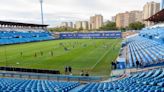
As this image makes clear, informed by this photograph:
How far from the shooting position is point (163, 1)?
196 feet

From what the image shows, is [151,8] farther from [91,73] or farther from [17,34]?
[91,73]

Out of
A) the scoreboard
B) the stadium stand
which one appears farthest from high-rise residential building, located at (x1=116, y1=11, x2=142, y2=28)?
the stadium stand

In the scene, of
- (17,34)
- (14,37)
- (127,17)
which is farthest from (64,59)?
(127,17)

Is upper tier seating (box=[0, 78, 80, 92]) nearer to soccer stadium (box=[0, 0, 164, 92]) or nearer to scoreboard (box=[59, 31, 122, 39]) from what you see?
soccer stadium (box=[0, 0, 164, 92])

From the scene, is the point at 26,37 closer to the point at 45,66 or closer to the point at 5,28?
the point at 5,28

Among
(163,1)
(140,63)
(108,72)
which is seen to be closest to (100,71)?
(108,72)

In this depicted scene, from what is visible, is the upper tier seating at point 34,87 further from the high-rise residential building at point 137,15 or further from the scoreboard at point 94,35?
the high-rise residential building at point 137,15

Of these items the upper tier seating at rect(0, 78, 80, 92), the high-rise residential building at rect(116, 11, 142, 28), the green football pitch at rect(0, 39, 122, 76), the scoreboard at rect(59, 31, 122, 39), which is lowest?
the green football pitch at rect(0, 39, 122, 76)

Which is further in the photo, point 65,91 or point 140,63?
point 140,63

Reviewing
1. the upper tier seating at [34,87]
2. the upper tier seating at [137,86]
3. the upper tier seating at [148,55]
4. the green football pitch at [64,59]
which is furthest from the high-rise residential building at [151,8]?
the upper tier seating at [34,87]

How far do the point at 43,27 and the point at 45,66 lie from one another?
83.5 metres

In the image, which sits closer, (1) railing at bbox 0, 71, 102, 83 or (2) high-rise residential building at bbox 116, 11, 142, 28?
(1) railing at bbox 0, 71, 102, 83

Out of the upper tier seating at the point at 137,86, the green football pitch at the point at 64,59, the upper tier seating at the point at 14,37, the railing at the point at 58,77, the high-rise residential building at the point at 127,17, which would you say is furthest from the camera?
the high-rise residential building at the point at 127,17

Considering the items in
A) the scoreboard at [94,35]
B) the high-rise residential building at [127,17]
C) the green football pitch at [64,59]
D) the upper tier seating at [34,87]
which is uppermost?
the high-rise residential building at [127,17]
